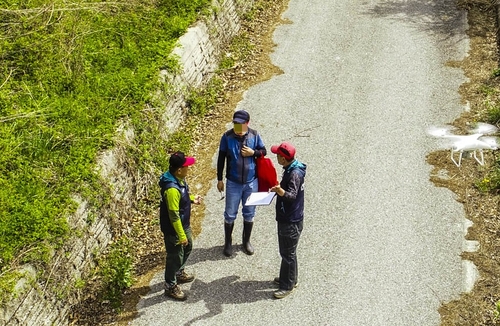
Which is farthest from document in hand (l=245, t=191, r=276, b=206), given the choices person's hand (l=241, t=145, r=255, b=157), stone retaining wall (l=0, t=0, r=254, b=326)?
stone retaining wall (l=0, t=0, r=254, b=326)

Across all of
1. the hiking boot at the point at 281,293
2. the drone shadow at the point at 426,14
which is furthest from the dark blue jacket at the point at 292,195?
the drone shadow at the point at 426,14

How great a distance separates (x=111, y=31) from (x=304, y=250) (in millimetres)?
5570

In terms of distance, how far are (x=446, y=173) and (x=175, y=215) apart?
4911 mm

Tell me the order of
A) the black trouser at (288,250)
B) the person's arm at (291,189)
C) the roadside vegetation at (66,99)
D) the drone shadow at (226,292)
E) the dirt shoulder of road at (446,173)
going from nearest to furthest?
the person's arm at (291,189) < the black trouser at (288,250) < the roadside vegetation at (66,99) < the dirt shoulder of road at (446,173) < the drone shadow at (226,292)

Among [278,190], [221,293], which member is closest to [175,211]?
[278,190]

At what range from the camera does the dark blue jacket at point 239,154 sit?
24.3ft

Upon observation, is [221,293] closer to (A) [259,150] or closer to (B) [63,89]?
(A) [259,150]

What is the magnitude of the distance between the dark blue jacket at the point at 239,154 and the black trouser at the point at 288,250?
34.8 inches

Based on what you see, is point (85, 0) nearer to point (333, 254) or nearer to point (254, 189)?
point (254, 189)

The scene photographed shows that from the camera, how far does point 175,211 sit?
6676 millimetres

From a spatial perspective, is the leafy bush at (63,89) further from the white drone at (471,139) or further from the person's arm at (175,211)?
the white drone at (471,139)

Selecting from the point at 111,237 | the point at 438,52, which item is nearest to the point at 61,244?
the point at 111,237

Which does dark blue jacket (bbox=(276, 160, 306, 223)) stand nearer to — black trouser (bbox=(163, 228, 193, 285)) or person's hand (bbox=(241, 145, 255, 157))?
person's hand (bbox=(241, 145, 255, 157))

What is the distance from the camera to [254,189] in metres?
7.65
